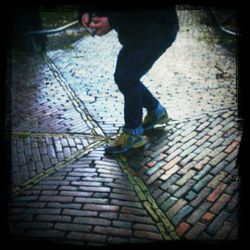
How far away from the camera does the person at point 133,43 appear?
2938 mm

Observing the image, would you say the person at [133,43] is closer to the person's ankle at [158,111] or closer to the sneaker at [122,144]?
the sneaker at [122,144]

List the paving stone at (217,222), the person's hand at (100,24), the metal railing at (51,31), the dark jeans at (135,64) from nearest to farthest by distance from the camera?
the paving stone at (217,222)
the person's hand at (100,24)
the dark jeans at (135,64)
the metal railing at (51,31)

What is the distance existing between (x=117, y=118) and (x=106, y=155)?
1007 mm

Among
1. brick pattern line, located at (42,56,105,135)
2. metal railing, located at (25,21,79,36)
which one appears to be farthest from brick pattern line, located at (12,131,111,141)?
metal railing, located at (25,21,79,36)

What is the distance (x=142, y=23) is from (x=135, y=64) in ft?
1.39

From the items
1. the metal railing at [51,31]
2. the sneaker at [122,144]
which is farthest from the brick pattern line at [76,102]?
the metal railing at [51,31]

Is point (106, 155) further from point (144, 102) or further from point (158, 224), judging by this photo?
point (158, 224)

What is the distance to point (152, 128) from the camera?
13.2ft

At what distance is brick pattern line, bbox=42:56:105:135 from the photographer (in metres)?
4.18

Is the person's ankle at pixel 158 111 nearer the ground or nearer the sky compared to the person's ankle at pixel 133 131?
nearer the sky

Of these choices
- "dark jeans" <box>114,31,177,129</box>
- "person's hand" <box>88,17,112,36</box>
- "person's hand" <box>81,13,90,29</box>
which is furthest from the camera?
"dark jeans" <box>114,31,177,129</box>

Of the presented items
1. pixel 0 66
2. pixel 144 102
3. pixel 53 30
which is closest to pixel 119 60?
pixel 144 102

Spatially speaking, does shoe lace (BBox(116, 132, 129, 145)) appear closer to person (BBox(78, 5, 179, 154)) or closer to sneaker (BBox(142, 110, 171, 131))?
person (BBox(78, 5, 179, 154))

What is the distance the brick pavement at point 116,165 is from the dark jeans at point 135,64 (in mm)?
565
